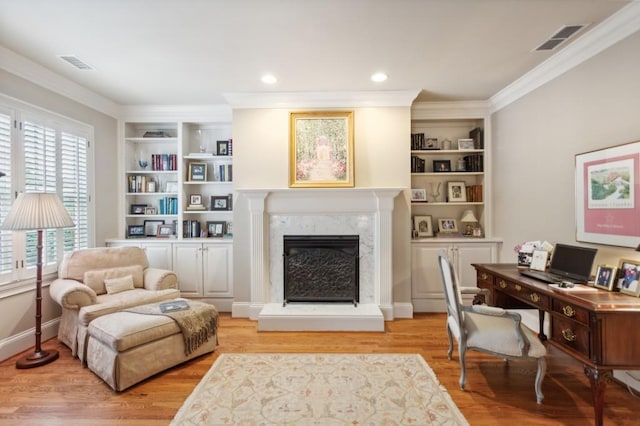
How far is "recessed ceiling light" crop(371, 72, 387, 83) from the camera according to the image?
3297 mm

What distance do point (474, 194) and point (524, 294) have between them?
2044 mm

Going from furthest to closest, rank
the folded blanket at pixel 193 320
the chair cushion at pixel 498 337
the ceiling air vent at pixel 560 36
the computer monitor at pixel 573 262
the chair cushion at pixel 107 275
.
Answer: the chair cushion at pixel 107 275
the folded blanket at pixel 193 320
the ceiling air vent at pixel 560 36
the computer monitor at pixel 573 262
the chair cushion at pixel 498 337

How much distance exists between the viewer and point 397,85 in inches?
142

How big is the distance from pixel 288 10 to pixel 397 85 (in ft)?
5.89

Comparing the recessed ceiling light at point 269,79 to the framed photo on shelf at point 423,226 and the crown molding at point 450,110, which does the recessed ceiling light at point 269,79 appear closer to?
the crown molding at point 450,110

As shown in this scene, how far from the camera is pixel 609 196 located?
96.0 inches

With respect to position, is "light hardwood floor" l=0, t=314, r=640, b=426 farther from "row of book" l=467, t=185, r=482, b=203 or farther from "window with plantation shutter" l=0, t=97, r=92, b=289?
"row of book" l=467, t=185, r=482, b=203

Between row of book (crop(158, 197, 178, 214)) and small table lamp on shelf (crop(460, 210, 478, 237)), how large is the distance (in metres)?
3.99

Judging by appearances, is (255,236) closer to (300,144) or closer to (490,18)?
(300,144)

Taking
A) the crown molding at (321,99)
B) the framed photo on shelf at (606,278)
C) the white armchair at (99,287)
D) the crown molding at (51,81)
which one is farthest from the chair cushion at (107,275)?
the framed photo on shelf at (606,278)

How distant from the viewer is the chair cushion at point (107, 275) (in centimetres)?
327

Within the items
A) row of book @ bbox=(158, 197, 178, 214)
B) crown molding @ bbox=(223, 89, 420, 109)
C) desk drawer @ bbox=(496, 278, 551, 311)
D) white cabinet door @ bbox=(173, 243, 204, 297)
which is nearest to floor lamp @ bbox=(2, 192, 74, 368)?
white cabinet door @ bbox=(173, 243, 204, 297)

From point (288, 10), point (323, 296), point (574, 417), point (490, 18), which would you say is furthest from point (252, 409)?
point (490, 18)

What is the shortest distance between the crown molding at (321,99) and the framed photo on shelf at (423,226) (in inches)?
60.4
